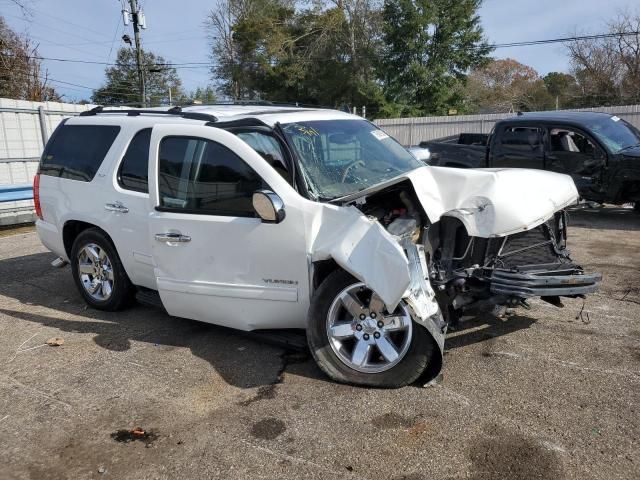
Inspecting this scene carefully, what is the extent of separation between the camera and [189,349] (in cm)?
440

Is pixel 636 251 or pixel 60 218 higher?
pixel 60 218

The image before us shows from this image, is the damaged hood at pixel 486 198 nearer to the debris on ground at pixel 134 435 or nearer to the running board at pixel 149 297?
A: the debris on ground at pixel 134 435

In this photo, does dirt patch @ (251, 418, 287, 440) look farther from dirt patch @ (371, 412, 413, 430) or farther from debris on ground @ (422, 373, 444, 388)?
debris on ground @ (422, 373, 444, 388)

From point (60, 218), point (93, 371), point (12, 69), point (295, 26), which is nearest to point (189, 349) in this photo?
point (93, 371)

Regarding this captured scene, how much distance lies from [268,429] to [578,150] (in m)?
8.07

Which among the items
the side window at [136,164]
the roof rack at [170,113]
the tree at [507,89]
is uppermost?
the tree at [507,89]

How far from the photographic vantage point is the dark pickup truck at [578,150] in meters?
8.73

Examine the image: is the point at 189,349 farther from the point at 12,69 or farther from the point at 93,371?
the point at 12,69

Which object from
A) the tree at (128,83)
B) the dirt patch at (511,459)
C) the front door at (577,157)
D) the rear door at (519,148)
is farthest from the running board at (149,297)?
the tree at (128,83)

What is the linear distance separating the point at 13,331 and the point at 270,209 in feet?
9.99

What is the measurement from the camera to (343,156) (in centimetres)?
436

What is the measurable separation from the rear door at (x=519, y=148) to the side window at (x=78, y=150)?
700 centimetres

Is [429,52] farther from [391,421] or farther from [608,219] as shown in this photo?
[391,421]

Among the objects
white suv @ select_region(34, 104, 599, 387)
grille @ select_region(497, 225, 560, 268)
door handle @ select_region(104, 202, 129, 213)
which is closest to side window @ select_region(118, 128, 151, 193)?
white suv @ select_region(34, 104, 599, 387)
